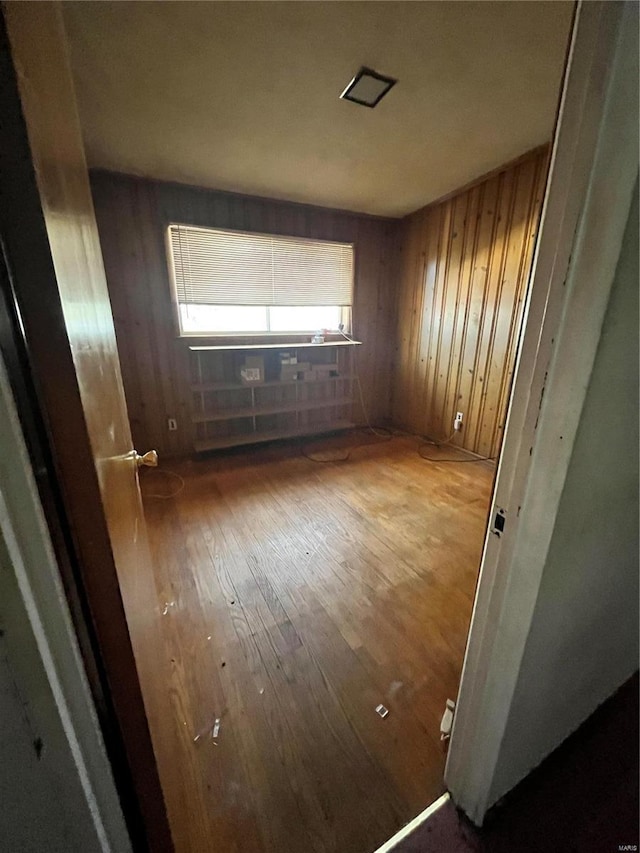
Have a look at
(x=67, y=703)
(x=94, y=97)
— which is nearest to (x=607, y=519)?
(x=67, y=703)

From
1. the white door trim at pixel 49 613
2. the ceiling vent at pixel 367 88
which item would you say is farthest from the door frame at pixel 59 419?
the ceiling vent at pixel 367 88

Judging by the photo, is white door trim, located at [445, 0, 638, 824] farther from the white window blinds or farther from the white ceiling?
the white window blinds

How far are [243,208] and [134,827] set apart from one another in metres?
3.79

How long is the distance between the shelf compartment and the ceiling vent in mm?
2348

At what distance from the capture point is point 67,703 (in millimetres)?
375

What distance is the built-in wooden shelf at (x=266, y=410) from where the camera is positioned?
334cm

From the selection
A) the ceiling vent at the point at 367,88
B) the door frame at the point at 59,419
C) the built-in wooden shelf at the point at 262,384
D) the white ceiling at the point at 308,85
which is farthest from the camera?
the built-in wooden shelf at the point at 262,384

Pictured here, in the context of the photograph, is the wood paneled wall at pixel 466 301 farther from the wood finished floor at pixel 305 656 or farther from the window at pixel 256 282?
the wood finished floor at pixel 305 656

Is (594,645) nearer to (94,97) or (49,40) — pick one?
(49,40)

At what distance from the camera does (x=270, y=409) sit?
142 inches

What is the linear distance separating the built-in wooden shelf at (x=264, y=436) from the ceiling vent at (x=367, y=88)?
2.71 meters

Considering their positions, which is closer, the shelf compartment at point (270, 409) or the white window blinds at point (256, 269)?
the white window blinds at point (256, 269)

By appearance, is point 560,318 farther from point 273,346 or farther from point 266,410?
point 266,410

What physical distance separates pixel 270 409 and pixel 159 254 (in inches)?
68.1
